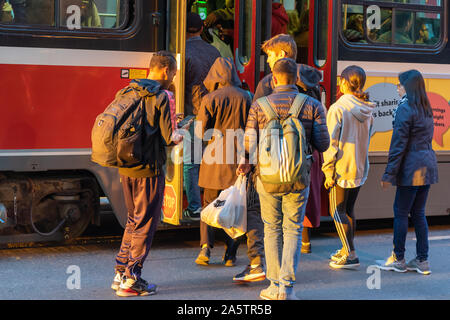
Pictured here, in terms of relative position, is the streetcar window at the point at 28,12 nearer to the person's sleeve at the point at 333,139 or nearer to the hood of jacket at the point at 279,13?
the hood of jacket at the point at 279,13

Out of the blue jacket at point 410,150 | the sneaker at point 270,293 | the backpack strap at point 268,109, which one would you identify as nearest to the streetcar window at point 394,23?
the blue jacket at point 410,150

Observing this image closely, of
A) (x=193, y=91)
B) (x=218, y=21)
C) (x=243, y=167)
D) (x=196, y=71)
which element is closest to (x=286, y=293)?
(x=243, y=167)

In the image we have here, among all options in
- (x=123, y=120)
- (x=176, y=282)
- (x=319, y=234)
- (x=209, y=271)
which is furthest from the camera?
(x=319, y=234)

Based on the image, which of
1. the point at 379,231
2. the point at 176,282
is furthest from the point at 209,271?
the point at 379,231

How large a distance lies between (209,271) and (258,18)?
2507 mm

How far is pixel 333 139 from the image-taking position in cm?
667

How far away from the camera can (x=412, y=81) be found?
648 cm

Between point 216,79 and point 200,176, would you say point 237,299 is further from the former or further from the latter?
point 216,79

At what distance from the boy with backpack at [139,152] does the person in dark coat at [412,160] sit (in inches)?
82.1

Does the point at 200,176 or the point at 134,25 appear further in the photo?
the point at 134,25

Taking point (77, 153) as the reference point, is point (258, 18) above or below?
above

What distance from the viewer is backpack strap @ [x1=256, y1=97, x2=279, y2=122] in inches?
212

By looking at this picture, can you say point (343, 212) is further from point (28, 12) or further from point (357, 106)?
point (28, 12)

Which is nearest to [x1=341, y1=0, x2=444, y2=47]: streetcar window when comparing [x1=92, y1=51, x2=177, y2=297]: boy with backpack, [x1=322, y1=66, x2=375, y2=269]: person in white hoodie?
[x1=322, y1=66, x2=375, y2=269]: person in white hoodie
